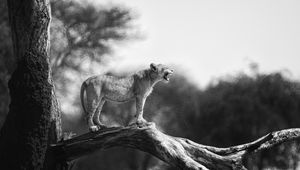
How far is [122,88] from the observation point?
9.62 metres

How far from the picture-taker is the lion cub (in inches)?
377

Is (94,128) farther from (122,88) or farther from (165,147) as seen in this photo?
(165,147)

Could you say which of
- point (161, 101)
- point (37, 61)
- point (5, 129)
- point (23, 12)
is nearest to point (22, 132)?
point (5, 129)

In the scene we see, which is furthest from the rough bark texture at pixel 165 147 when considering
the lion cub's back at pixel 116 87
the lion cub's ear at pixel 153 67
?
the lion cub's ear at pixel 153 67

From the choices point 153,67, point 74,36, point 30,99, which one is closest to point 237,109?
point 74,36

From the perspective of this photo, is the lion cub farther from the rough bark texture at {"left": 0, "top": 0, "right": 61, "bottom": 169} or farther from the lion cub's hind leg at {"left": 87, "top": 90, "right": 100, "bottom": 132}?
the rough bark texture at {"left": 0, "top": 0, "right": 61, "bottom": 169}

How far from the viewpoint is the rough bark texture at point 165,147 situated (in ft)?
30.6

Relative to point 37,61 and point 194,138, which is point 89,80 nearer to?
point 37,61

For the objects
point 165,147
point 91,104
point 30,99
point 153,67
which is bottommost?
point 165,147

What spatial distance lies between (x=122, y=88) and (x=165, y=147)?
1.14 meters

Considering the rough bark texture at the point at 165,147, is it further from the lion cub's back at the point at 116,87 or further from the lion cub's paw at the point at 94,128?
the lion cub's back at the point at 116,87

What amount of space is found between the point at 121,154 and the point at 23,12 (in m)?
14.9

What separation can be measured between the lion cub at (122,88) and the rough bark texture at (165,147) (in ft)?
0.75

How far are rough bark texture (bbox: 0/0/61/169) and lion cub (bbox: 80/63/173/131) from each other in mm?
795
